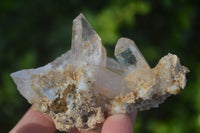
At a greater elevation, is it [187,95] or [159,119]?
[187,95]

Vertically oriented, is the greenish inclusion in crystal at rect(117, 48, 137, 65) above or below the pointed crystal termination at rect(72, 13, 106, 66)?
below

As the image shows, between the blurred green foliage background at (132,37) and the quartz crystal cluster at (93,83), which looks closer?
the quartz crystal cluster at (93,83)

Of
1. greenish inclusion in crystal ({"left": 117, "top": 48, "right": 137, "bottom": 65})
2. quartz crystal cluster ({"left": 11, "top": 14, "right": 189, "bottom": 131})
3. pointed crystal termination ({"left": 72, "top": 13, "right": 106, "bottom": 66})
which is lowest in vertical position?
quartz crystal cluster ({"left": 11, "top": 14, "right": 189, "bottom": 131})

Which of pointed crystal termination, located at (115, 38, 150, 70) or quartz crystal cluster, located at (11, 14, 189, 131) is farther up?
pointed crystal termination, located at (115, 38, 150, 70)

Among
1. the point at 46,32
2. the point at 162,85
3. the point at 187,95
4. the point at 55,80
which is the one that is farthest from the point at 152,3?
the point at 55,80

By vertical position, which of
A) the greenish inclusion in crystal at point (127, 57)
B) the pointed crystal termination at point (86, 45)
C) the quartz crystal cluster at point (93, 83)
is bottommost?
the quartz crystal cluster at point (93, 83)

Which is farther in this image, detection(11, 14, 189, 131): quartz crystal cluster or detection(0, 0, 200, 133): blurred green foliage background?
detection(0, 0, 200, 133): blurred green foliage background

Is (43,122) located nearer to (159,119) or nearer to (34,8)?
(159,119)

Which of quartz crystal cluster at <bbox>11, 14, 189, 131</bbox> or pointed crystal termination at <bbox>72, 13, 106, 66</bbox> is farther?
pointed crystal termination at <bbox>72, 13, 106, 66</bbox>
